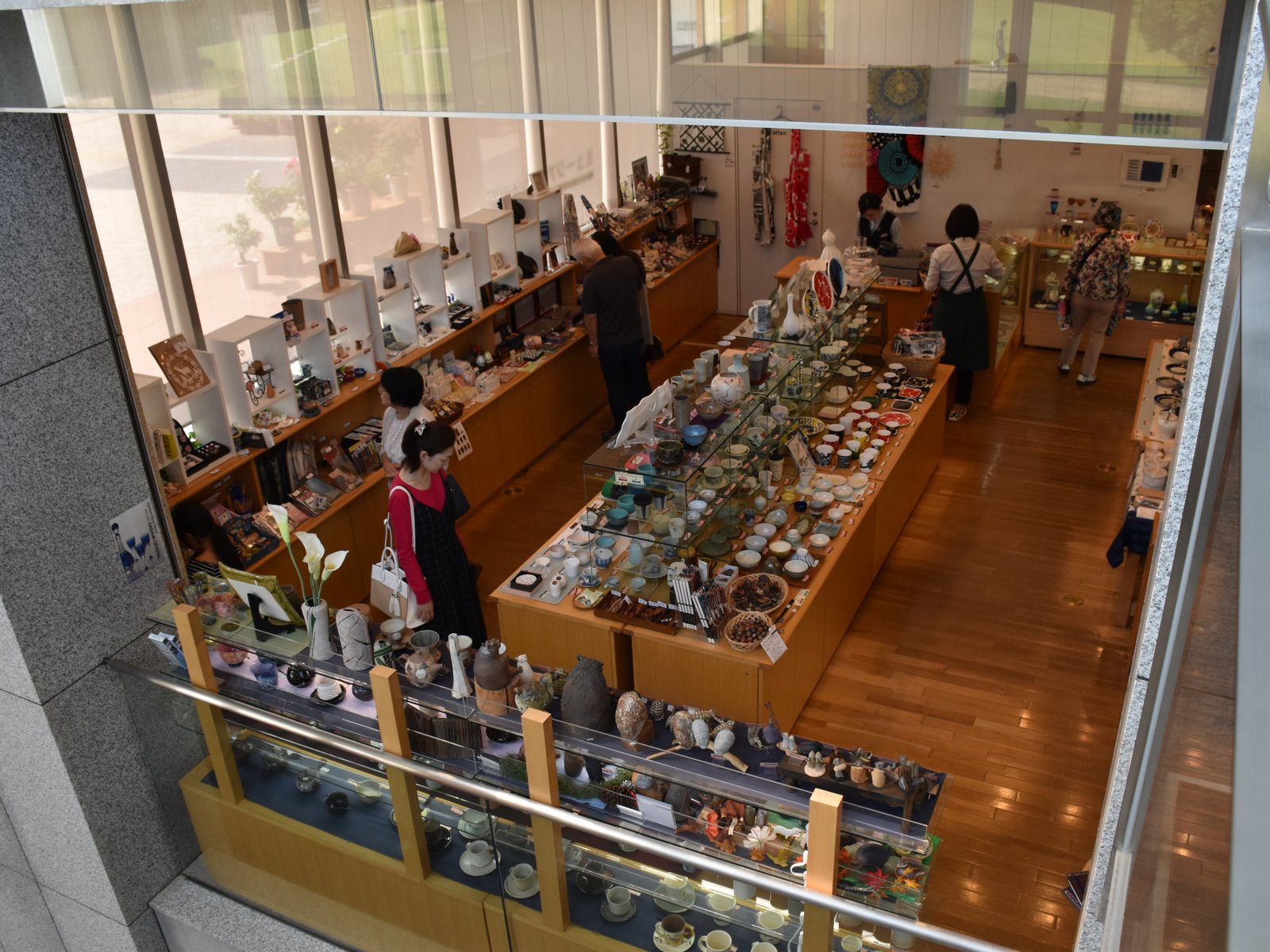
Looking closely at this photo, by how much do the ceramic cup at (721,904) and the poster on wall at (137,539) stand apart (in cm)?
252

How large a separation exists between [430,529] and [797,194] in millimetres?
7464

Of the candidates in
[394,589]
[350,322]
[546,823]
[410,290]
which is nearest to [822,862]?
[546,823]

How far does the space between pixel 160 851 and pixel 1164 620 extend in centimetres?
415

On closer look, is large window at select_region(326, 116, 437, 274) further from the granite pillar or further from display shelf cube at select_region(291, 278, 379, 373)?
the granite pillar

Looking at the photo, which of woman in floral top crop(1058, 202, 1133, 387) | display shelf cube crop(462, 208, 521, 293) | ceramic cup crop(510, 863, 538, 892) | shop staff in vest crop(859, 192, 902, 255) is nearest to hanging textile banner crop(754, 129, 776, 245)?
shop staff in vest crop(859, 192, 902, 255)

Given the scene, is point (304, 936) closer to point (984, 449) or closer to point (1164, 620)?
point (1164, 620)

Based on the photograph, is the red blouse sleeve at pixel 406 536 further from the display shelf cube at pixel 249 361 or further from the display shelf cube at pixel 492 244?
the display shelf cube at pixel 492 244

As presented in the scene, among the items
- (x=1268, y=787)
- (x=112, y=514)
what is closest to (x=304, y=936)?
(x=112, y=514)

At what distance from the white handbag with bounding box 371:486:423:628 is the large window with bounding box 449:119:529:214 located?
4799mm

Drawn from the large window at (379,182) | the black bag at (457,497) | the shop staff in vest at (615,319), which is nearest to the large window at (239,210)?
the large window at (379,182)

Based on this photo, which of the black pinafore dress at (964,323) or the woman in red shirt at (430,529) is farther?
the black pinafore dress at (964,323)

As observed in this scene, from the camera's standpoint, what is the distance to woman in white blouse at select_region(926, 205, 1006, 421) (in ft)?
30.3

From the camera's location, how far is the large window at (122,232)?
624 cm

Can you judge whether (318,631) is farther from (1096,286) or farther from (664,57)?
(1096,286)
